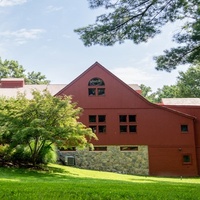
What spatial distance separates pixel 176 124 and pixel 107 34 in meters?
15.7

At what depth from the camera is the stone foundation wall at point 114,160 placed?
22.0 metres

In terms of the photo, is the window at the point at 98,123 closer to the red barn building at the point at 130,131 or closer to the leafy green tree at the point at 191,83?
the red barn building at the point at 130,131

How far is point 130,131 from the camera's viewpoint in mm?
22938

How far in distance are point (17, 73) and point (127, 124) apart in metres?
34.1

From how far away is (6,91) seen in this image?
1048 inches

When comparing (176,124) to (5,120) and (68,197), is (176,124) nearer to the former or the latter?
(5,120)

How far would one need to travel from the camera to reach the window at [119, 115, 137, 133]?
23.0 m

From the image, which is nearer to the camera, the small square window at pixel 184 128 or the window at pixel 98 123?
the window at pixel 98 123

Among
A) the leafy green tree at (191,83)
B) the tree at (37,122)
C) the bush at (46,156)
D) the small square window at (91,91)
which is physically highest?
the leafy green tree at (191,83)

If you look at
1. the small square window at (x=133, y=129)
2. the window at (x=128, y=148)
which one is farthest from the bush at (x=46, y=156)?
the small square window at (x=133, y=129)

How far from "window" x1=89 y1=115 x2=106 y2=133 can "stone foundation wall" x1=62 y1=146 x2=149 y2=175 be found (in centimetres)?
166

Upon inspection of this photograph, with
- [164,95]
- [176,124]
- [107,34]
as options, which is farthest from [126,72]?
[164,95]

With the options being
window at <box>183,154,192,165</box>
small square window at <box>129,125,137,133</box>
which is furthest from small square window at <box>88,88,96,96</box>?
window at <box>183,154,192,165</box>

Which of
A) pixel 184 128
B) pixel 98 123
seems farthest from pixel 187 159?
pixel 98 123
